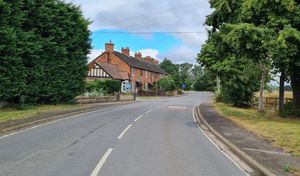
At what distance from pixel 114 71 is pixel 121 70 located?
682cm

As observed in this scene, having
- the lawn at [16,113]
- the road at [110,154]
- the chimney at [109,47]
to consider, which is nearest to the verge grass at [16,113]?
the lawn at [16,113]

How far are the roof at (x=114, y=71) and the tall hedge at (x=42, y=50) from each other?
131 feet

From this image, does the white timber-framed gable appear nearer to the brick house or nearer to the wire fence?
the brick house

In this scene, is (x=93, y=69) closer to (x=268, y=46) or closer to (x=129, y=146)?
(x=268, y=46)

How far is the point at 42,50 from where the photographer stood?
1228 inches

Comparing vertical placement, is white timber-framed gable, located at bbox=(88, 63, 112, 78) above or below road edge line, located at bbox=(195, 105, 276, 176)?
above

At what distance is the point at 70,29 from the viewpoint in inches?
1400

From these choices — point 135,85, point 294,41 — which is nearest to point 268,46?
point 294,41

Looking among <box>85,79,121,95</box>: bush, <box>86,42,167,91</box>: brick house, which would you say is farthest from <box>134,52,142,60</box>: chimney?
<box>85,79,121,95</box>: bush

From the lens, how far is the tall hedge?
26.5 meters

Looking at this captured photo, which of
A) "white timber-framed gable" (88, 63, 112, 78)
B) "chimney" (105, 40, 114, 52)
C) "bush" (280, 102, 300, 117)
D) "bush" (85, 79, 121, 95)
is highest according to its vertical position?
"chimney" (105, 40, 114, 52)

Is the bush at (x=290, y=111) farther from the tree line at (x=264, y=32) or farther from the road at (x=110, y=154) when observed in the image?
the road at (x=110, y=154)

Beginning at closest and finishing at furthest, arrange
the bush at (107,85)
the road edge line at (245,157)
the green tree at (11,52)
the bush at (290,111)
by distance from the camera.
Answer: the road edge line at (245,157) → the green tree at (11,52) → the bush at (290,111) → the bush at (107,85)

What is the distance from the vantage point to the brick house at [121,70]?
7856cm
